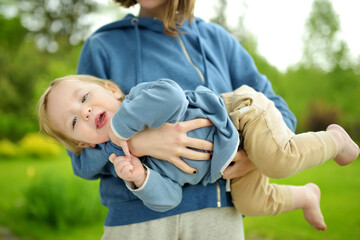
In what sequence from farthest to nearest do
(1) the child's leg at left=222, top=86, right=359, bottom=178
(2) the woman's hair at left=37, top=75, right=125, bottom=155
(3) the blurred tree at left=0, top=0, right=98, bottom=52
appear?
(3) the blurred tree at left=0, top=0, right=98, bottom=52 < (2) the woman's hair at left=37, top=75, right=125, bottom=155 < (1) the child's leg at left=222, top=86, right=359, bottom=178

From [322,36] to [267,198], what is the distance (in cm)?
479

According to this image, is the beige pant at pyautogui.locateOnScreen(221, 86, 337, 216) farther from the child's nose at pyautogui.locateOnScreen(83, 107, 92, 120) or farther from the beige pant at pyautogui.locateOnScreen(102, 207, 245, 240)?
the child's nose at pyautogui.locateOnScreen(83, 107, 92, 120)

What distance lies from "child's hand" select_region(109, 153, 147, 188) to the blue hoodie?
151 millimetres

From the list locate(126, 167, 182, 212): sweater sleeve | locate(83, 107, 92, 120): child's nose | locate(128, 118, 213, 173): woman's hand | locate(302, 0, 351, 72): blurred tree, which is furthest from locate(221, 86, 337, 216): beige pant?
locate(302, 0, 351, 72): blurred tree

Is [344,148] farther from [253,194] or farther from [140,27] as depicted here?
[140,27]

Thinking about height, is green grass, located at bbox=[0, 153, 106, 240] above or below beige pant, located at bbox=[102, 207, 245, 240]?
below

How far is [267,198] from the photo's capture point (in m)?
1.32

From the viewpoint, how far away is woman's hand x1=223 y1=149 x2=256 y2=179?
Answer: 1211mm

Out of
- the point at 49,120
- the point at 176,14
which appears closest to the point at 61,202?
the point at 49,120

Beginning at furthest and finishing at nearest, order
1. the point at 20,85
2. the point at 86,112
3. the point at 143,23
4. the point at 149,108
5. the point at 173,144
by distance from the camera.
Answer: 1. the point at 20,85
2. the point at 143,23
3. the point at 86,112
4. the point at 173,144
5. the point at 149,108

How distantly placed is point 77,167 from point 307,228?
2.72m

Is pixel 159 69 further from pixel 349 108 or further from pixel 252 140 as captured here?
pixel 349 108

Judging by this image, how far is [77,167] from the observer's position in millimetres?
1369

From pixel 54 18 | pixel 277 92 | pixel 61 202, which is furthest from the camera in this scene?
pixel 54 18
